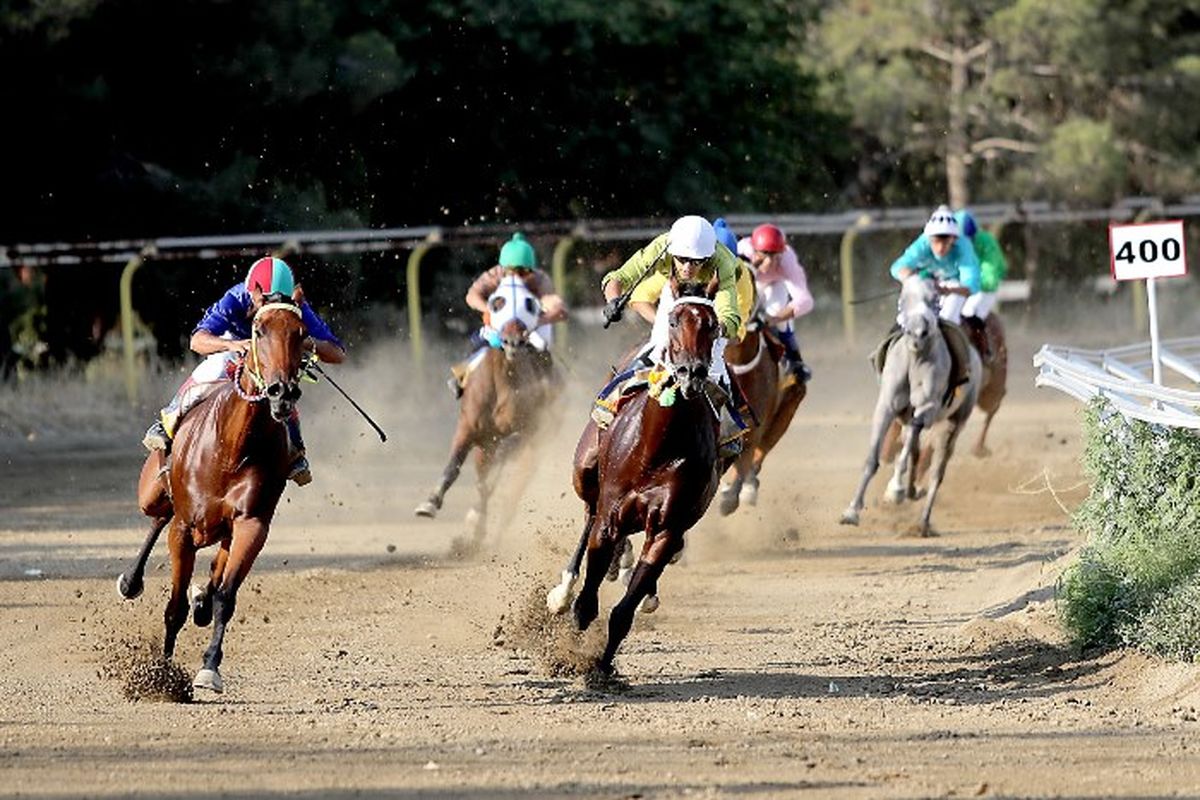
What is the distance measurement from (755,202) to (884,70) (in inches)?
347

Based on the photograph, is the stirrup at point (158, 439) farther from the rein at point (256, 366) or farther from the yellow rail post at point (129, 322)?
the yellow rail post at point (129, 322)

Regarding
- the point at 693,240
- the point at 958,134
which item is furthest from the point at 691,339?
the point at 958,134

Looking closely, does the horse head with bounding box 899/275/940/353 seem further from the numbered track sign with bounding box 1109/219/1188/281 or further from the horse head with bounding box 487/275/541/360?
the numbered track sign with bounding box 1109/219/1188/281

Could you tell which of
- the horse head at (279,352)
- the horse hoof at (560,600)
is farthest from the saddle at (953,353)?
the horse head at (279,352)

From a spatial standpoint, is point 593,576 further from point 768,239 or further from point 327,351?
point 768,239

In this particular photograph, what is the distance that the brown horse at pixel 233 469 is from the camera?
10.8 meters

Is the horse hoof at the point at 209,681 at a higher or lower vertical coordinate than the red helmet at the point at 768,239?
lower

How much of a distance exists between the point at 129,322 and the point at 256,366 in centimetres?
1480

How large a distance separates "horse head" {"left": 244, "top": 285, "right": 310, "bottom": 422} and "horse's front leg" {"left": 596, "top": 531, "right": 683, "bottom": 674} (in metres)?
1.83

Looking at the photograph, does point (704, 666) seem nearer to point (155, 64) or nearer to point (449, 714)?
point (449, 714)

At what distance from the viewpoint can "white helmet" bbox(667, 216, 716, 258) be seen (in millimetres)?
11703

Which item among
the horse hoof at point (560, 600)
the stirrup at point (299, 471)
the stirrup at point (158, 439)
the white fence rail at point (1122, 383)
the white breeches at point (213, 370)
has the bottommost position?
the horse hoof at point (560, 600)

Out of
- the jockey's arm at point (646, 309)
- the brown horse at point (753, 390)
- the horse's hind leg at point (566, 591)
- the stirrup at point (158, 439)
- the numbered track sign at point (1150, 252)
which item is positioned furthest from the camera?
the brown horse at point (753, 390)

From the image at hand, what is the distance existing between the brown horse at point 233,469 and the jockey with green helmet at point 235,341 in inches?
3.9
